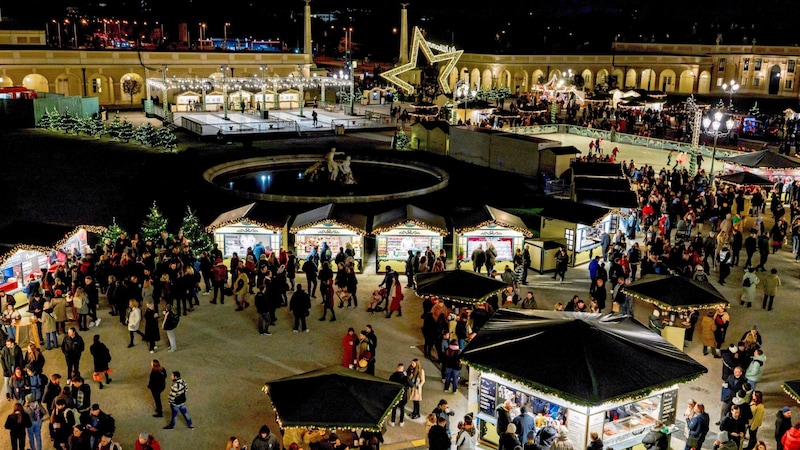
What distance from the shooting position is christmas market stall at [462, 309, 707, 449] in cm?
1074

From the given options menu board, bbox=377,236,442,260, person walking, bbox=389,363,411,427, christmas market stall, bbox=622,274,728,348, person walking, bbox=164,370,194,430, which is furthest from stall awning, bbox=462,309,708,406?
menu board, bbox=377,236,442,260

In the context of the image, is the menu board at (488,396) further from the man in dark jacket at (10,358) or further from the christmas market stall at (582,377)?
the man in dark jacket at (10,358)

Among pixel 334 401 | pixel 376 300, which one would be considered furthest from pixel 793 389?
pixel 376 300

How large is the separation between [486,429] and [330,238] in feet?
33.3

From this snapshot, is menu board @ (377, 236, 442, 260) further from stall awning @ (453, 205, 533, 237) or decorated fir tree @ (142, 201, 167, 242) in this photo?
decorated fir tree @ (142, 201, 167, 242)

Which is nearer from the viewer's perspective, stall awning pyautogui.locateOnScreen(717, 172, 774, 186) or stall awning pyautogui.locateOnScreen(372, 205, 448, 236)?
stall awning pyautogui.locateOnScreen(372, 205, 448, 236)

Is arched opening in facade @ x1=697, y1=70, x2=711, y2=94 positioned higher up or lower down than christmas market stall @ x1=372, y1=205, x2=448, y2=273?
higher up

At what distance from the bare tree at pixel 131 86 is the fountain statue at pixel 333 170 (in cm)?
3490

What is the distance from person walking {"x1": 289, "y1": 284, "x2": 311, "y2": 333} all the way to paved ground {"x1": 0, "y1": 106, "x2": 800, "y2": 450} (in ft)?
0.93

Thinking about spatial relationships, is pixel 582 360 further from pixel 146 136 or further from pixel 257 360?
pixel 146 136

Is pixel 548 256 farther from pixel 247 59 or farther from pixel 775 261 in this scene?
pixel 247 59

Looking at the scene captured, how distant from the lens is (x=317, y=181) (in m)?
30.3

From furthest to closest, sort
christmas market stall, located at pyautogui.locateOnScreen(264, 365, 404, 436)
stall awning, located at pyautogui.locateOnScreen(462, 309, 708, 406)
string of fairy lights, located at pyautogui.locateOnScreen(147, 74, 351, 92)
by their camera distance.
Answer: string of fairy lights, located at pyautogui.locateOnScreen(147, 74, 351, 92), stall awning, located at pyautogui.locateOnScreen(462, 309, 708, 406), christmas market stall, located at pyautogui.locateOnScreen(264, 365, 404, 436)

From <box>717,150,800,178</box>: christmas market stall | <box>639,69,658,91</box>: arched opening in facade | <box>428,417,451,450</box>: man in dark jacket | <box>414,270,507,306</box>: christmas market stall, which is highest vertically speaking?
<box>639,69,658,91</box>: arched opening in facade
